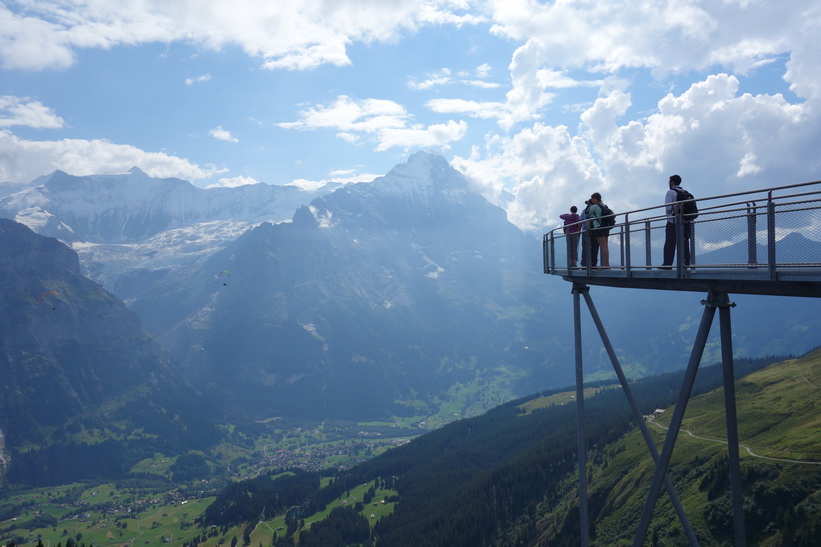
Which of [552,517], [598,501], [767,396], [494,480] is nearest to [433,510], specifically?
[494,480]

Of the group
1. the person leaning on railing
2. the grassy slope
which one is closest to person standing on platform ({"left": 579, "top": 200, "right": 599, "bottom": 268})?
the person leaning on railing

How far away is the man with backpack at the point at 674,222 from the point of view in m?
16.2

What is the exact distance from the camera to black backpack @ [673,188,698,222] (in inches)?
629

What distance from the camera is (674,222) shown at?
16.8m

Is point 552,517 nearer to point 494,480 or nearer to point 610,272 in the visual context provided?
point 494,480

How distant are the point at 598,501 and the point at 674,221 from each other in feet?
421

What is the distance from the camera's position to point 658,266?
1681 centimetres

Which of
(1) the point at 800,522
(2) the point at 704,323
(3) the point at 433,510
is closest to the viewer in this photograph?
(2) the point at 704,323

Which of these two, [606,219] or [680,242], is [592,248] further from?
[680,242]

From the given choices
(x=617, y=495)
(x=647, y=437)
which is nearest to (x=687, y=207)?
(x=647, y=437)

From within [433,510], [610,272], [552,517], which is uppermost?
[610,272]

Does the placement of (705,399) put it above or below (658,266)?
below

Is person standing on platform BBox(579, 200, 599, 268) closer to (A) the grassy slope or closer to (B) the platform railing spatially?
(B) the platform railing

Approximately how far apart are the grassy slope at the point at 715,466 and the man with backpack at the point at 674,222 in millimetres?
77981
